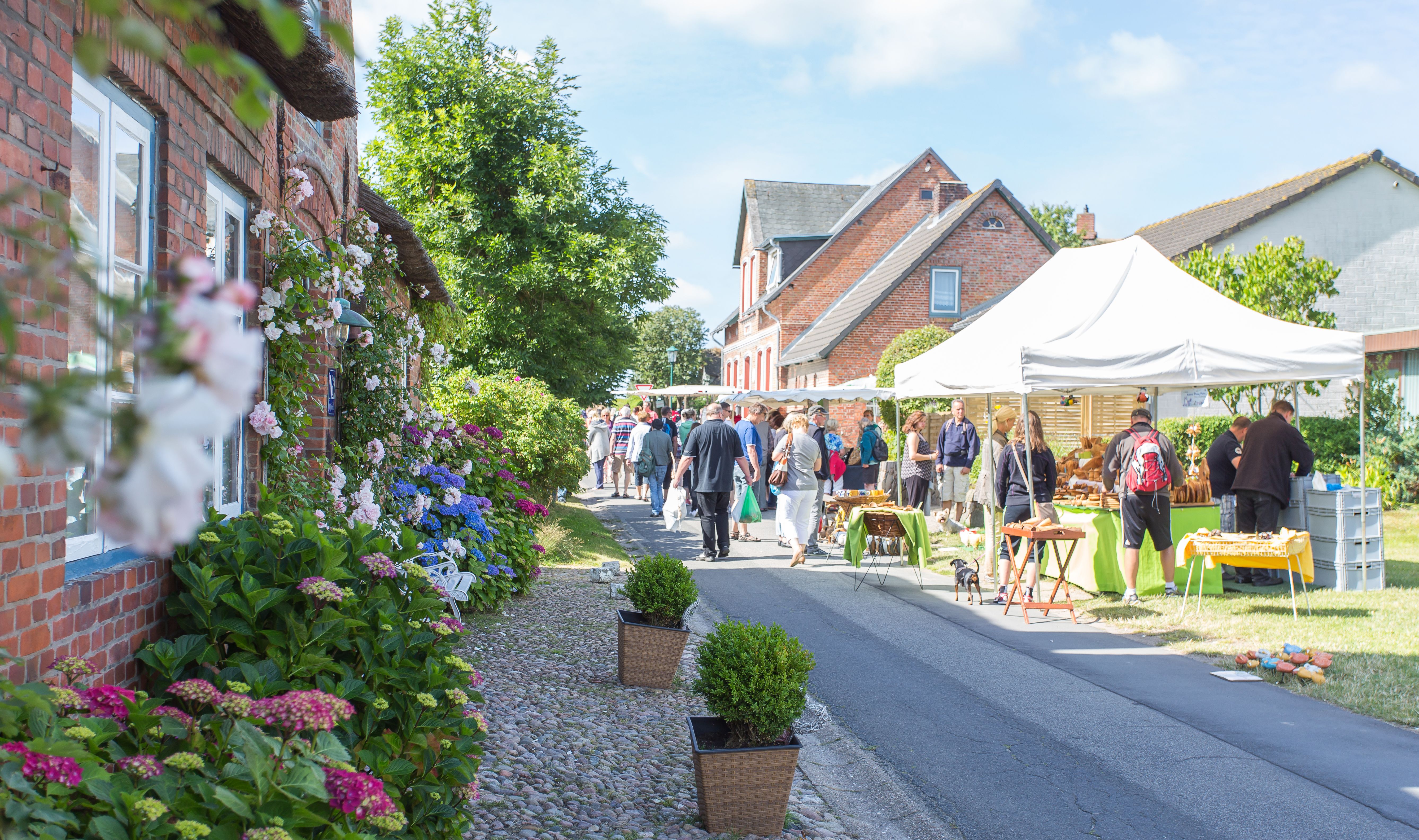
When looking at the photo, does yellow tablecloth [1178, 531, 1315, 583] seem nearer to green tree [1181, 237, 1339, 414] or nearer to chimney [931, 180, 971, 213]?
green tree [1181, 237, 1339, 414]

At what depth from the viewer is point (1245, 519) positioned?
10.8 meters

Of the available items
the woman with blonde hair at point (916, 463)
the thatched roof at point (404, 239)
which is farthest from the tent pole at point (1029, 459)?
the thatched roof at point (404, 239)

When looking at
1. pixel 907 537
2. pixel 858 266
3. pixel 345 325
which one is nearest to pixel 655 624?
pixel 345 325

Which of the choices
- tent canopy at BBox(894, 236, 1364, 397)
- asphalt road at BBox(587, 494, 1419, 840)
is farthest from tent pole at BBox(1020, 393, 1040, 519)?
asphalt road at BBox(587, 494, 1419, 840)

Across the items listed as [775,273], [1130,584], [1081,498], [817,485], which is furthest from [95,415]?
[775,273]

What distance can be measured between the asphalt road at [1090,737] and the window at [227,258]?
3692 millimetres

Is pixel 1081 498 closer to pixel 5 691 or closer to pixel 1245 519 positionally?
pixel 1245 519

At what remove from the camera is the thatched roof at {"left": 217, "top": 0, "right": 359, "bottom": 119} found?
402 cm

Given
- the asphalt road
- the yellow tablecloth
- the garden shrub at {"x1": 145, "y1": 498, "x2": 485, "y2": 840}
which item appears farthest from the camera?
the yellow tablecloth

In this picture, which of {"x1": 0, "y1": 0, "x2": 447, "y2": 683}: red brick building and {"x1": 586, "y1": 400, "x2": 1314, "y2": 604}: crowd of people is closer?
{"x1": 0, "y1": 0, "x2": 447, "y2": 683}: red brick building

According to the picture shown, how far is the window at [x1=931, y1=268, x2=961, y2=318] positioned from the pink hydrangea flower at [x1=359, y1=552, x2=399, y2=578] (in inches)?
1040

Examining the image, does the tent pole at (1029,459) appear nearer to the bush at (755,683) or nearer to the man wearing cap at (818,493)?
the man wearing cap at (818,493)

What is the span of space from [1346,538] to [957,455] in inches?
212

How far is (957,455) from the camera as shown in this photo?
573 inches
